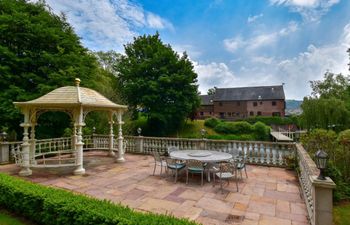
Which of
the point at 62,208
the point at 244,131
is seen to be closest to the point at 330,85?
the point at 244,131

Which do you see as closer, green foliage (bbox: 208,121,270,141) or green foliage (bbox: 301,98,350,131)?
green foliage (bbox: 301,98,350,131)

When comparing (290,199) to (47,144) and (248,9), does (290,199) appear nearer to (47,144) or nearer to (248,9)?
(248,9)

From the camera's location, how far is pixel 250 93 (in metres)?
43.1

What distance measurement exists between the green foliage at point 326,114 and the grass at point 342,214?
17384mm

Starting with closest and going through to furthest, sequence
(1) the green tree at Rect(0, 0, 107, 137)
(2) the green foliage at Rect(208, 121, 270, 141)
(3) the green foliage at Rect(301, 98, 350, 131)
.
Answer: (1) the green tree at Rect(0, 0, 107, 137) → (3) the green foliage at Rect(301, 98, 350, 131) → (2) the green foliage at Rect(208, 121, 270, 141)

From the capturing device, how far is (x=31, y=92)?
35.2 feet

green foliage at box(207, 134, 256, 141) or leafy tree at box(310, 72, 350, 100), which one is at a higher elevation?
leafy tree at box(310, 72, 350, 100)

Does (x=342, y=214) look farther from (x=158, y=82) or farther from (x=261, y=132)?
(x=261, y=132)

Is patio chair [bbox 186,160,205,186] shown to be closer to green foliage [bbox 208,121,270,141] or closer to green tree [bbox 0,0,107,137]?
green tree [bbox 0,0,107,137]

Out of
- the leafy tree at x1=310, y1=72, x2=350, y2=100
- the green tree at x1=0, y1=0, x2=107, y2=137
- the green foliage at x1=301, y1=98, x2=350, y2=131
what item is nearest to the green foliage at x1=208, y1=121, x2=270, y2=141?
the green foliage at x1=301, y1=98, x2=350, y2=131

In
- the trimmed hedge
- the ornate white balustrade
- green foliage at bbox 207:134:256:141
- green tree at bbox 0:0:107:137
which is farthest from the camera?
green foliage at bbox 207:134:256:141

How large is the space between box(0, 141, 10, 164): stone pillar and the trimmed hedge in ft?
18.4

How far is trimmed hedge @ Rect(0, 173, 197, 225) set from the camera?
2.96 metres

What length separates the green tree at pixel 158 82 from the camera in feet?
74.5
